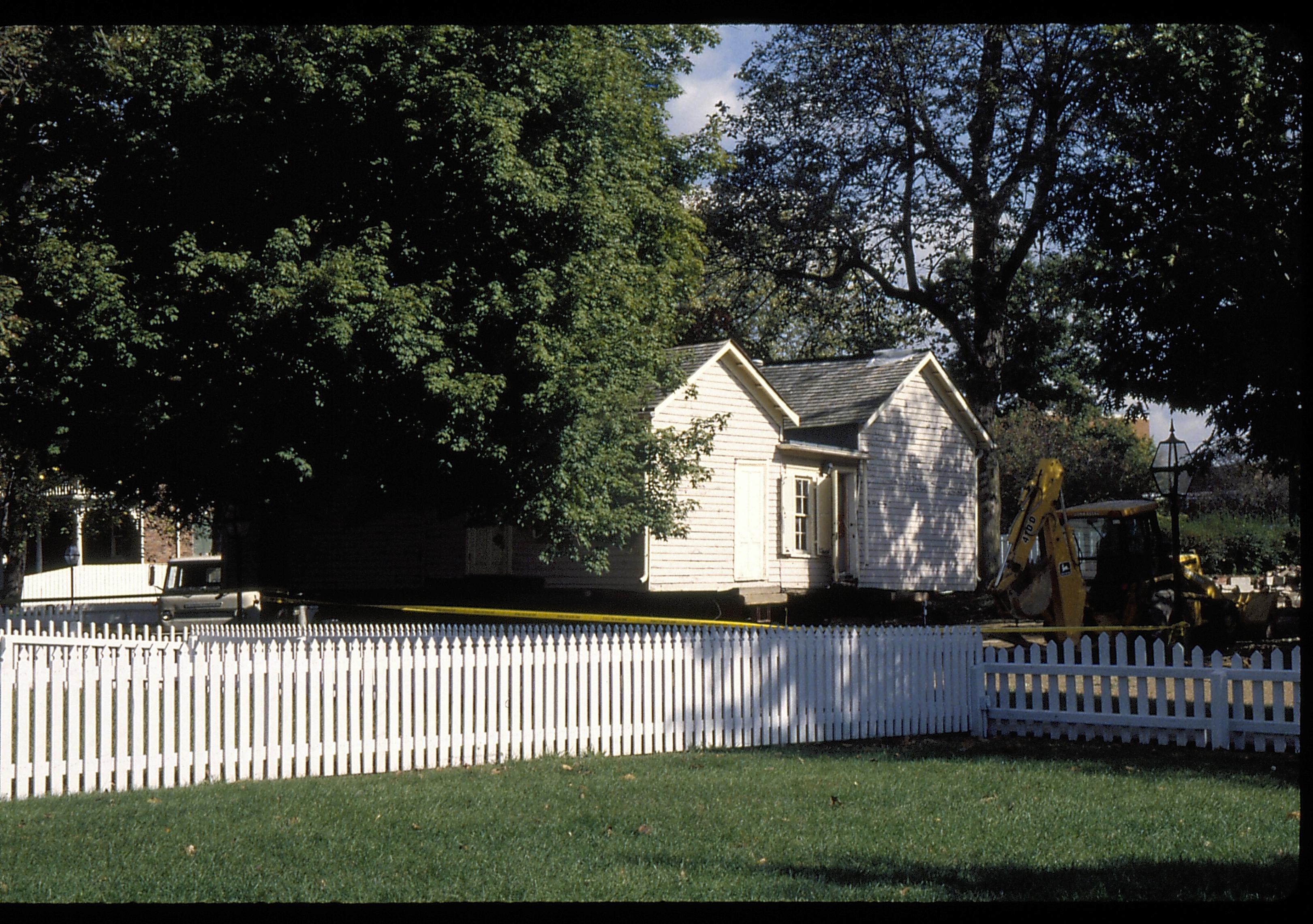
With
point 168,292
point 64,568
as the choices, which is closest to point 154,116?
point 168,292

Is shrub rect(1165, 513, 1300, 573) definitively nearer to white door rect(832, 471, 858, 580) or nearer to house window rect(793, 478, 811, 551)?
white door rect(832, 471, 858, 580)

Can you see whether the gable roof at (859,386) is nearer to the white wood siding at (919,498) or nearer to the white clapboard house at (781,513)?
the white clapboard house at (781,513)

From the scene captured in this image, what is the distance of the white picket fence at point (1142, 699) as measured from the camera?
40.9 ft

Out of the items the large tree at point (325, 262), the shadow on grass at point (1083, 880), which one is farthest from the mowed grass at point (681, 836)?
the large tree at point (325, 262)

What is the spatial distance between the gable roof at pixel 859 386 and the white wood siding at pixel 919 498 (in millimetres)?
290

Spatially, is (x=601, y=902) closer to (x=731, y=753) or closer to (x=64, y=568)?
(x=731, y=753)

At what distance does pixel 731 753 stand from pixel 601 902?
6.35 metres

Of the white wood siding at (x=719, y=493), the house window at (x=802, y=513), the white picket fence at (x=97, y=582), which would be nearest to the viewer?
the white wood siding at (x=719, y=493)

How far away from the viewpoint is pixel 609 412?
2128 cm

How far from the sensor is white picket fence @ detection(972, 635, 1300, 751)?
12.5 metres

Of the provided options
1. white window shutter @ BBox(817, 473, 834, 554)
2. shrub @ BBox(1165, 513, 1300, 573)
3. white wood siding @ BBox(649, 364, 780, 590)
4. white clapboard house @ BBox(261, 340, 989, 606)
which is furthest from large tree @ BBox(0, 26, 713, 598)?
shrub @ BBox(1165, 513, 1300, 573)

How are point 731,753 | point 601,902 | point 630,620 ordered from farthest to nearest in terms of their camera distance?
point 630,620 < point 731,753 < point 601,902

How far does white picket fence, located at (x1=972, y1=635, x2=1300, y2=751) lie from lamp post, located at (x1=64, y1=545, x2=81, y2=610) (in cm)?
3508

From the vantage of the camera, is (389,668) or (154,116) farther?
(154,116)
